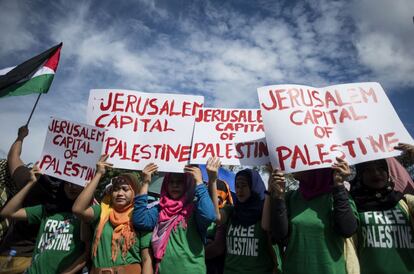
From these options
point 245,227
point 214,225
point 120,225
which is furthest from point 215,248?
point 120,225

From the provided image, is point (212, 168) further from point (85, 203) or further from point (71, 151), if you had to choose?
point (71, 151)

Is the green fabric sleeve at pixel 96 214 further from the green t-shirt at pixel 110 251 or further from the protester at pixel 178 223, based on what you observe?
→ the protester at pixel 178 223

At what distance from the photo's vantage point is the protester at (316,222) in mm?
2514

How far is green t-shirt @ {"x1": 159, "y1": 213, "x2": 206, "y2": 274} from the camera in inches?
110

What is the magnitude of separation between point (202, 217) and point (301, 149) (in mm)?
1110

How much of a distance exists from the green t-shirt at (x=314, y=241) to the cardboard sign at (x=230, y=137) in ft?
2.30

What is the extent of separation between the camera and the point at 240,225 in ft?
10.4

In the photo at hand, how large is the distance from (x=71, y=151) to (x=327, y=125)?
2.69 metres

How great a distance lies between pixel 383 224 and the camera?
255cm

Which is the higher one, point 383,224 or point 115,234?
point 383,224

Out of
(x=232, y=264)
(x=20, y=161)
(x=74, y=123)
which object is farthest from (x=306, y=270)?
(x=20, y=161)

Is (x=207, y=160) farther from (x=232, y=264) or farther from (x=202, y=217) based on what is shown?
(x=232, y=264)

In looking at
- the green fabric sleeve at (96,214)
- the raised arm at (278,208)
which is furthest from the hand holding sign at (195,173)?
the green fabric sleeve at (96,214)

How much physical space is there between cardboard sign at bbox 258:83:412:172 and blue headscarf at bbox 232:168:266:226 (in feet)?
1.90
